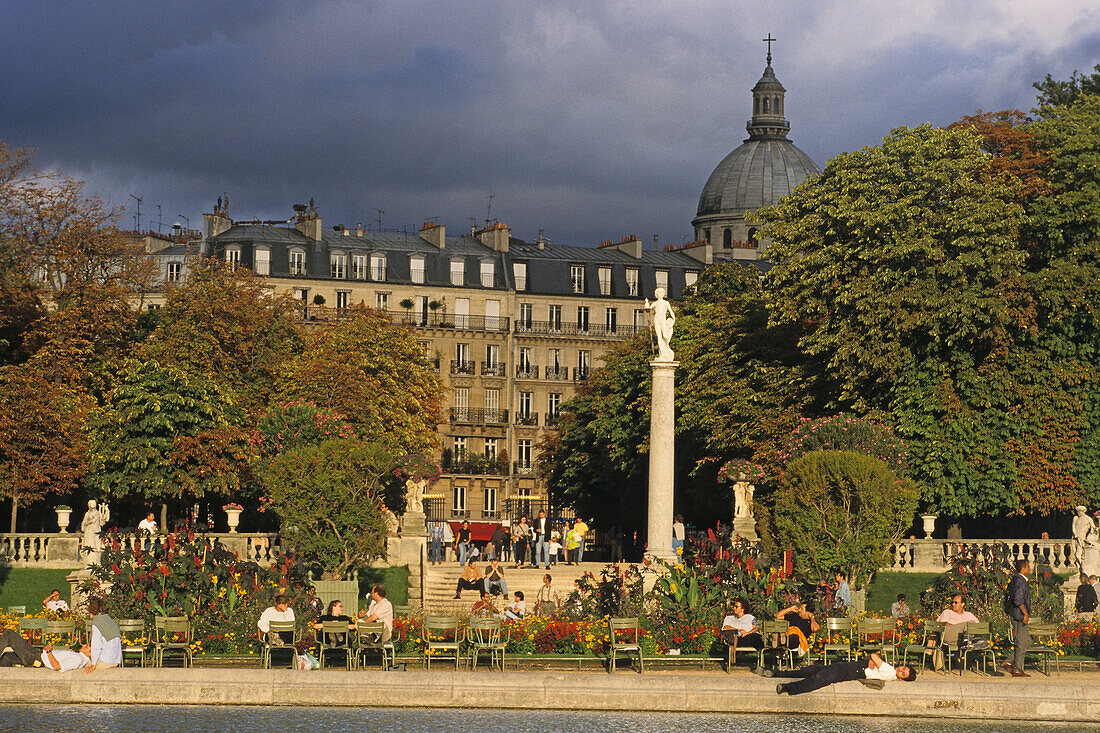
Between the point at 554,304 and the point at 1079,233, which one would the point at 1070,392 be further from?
the point at 554,304

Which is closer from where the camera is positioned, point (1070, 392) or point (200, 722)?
point (200, 722)

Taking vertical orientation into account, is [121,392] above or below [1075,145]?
below

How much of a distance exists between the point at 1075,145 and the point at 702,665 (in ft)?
79.2

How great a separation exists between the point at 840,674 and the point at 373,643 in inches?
295

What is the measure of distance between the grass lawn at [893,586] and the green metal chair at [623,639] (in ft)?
45.3

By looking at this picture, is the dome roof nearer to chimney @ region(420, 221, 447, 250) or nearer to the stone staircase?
chimney @ region(420, 221, 447, 250)

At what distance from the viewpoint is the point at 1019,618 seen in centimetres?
2605

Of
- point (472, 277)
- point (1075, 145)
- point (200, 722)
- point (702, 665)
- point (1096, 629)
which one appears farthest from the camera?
point (472, 277)

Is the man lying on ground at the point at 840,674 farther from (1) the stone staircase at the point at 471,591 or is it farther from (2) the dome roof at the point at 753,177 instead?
(2) the dome roof at the point at 753,177

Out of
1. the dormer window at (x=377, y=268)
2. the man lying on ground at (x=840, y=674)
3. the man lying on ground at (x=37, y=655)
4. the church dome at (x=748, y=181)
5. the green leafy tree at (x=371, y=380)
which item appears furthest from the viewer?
the church dome at (x=748, y=181)

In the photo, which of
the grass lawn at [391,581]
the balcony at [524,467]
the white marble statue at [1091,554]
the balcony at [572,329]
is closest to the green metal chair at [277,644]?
the grass lawn at [391,581]

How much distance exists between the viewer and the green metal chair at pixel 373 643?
25.1 metres

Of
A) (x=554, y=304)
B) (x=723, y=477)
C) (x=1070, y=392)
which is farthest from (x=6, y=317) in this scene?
(x=554, y=304)

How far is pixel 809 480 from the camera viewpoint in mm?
A: 34281
